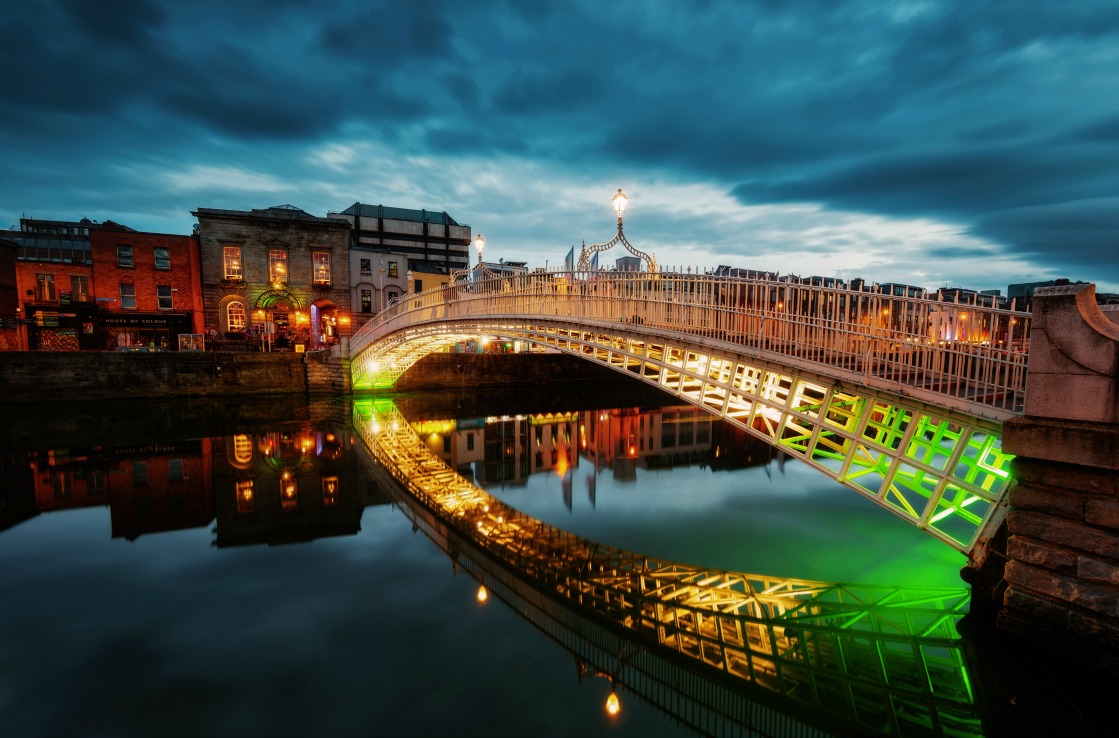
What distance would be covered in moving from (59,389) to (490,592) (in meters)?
28.0

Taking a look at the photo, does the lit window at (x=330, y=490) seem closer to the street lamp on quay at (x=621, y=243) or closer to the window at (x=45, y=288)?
the street lamp on quay at (x=621, y=243)

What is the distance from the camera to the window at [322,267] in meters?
36.7

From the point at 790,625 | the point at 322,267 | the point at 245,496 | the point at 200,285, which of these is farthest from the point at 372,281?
the point at 790,625

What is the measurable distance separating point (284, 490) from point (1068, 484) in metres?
14.3

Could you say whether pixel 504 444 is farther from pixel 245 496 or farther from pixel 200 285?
pixel 200 285

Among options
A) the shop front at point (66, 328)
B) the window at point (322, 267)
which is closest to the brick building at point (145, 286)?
the shop front at point (66, 328)

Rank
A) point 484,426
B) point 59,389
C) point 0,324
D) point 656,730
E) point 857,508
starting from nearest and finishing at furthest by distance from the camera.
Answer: point 656,730, point 857,508, point 484,426, point 59,389, point 0,324

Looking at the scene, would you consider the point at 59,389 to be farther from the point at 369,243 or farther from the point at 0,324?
the point at 369,243

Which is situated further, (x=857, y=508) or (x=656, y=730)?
(x=857, y=508)

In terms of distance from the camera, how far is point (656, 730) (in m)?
5.16

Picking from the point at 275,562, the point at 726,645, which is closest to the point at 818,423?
the point at 726,645

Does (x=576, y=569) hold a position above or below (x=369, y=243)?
below

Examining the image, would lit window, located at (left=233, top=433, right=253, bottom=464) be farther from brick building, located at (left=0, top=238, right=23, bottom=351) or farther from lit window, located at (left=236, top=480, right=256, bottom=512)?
brick building, located at (left=0, top=238, right=23, bottom=351)

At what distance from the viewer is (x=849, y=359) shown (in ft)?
25.2
